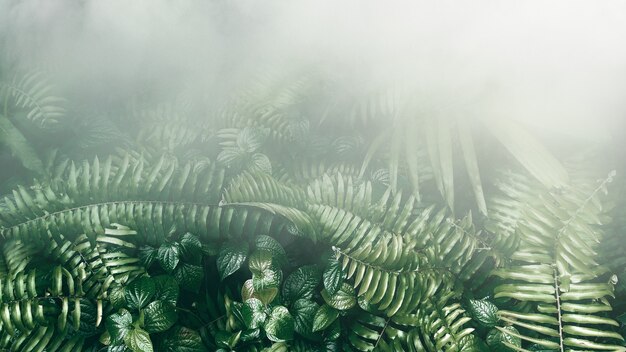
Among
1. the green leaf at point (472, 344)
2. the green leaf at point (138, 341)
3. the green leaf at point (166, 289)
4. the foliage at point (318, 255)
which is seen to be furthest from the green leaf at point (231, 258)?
the green leaf at point (472, 344)

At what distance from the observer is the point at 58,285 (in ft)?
3.45

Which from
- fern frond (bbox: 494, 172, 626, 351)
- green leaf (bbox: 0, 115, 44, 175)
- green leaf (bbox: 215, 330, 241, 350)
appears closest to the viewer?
fern frond (bbox: 494, 172, 626, 351)

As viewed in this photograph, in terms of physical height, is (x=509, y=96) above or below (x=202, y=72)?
above

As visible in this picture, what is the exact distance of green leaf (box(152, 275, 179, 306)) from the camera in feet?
3.56

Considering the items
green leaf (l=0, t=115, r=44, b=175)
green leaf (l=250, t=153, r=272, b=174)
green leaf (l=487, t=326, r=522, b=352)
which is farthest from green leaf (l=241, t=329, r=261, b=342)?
green leaf (l=0, t=115, r=44, b=175)

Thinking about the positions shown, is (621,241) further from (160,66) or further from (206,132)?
(160,66)

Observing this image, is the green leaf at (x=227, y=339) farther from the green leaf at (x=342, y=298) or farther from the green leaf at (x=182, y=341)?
the green leaf at (x=342, y=298)

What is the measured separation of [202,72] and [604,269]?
1161mm

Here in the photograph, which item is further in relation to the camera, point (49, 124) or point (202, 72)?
point (202, 72)

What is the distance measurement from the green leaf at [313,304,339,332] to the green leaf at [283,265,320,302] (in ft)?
0.17

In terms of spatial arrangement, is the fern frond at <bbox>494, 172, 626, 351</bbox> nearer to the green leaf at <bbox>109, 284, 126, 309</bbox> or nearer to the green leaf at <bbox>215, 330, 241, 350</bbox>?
the green leaf at <bbox>215, 330, 241, 350</bbox>

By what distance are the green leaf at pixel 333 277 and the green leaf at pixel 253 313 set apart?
0.16 metres

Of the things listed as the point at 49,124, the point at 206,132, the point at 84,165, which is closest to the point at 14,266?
the point at 84,165

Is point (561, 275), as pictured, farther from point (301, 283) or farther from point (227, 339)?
point (227, 339)
